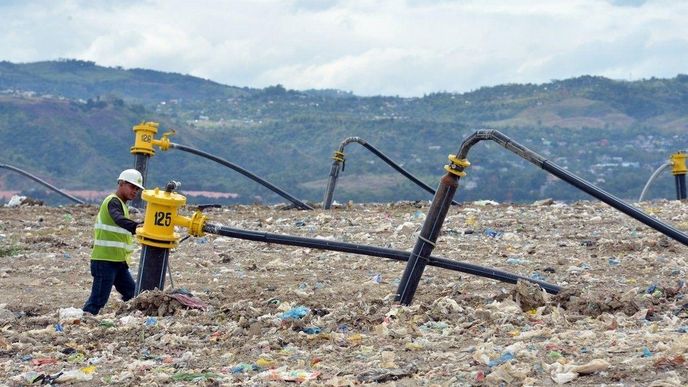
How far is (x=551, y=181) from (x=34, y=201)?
38417mm

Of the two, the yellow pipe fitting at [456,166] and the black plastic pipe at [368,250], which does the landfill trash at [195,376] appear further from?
the yellow pipe fitting at [456,166]

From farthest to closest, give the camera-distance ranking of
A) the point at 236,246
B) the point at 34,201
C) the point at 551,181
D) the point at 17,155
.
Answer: the point at 17,155 → the point at 551,181 → the point at 34,201 → the point at 236,246

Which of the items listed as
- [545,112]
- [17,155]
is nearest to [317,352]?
[17,155]

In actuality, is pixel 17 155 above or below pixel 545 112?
below

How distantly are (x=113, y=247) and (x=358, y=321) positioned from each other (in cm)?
252

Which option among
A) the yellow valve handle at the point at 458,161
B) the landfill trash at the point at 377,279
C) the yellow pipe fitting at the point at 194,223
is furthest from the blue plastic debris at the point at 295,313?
the landfill trash at the point at 377,279

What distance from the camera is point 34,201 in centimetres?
1578

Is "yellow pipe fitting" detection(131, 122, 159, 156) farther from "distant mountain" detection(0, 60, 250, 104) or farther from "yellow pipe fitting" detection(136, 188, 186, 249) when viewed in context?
"distant mountain" detection(0, 60, 250, 104)

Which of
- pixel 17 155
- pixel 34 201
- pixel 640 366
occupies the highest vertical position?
pixel 640 366

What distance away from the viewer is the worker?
7977 mm

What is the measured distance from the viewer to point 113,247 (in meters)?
8.16

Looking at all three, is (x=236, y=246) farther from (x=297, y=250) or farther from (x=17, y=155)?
(x=17, y=155)

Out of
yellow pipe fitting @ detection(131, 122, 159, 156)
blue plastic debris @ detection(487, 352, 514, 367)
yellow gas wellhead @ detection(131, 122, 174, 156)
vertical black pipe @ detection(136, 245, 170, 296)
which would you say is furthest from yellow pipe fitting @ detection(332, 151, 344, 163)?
blue plastic debris @ detection(487, 352, 514, 367)

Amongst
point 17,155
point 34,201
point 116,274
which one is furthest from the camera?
point 17,155
